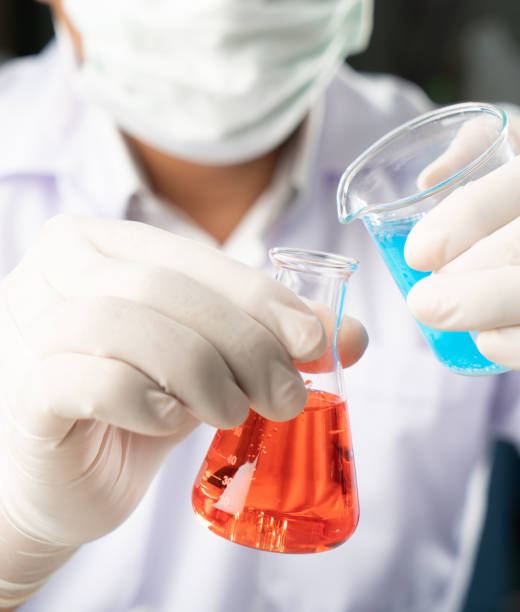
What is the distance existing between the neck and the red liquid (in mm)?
984

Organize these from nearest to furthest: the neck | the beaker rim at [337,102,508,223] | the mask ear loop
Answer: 1. the beaker rim at [337,102,508,223]
2. the mask ear loop
3. the neck

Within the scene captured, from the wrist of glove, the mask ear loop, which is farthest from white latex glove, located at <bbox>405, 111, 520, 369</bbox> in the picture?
the mask ear loop

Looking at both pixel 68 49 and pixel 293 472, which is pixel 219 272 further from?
pixel 68 49

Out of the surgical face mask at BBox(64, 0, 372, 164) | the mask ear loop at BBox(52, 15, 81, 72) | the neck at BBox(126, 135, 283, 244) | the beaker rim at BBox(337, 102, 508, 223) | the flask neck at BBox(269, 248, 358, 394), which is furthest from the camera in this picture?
the neck at BBox(126, 135, 283, 244)

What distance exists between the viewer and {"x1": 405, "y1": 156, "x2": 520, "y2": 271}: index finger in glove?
728mm

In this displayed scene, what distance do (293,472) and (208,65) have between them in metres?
1.01

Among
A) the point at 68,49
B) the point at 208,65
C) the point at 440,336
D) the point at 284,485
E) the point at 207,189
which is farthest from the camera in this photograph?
the point at 207,189

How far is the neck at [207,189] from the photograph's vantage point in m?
1.68

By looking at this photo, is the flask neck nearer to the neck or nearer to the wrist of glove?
the wrist of glove

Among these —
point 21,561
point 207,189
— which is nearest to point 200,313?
point 21,561

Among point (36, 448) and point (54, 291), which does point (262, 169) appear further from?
point (36, 448)

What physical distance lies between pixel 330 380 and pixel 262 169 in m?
1.03

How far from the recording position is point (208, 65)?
1419 mm

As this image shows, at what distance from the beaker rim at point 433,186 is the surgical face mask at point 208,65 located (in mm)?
641
